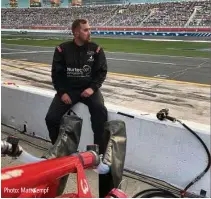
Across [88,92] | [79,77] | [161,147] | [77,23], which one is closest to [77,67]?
[79,77]

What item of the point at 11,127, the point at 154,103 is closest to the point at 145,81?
the point at 154,103

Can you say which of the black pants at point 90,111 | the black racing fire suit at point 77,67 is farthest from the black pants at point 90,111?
the black racing fire suit at point 77,67

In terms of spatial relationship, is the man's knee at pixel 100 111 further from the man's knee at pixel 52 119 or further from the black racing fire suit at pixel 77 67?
the man's knee at pixel 52 119

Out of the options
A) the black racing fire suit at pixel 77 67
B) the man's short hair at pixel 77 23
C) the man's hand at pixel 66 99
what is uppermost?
the man's short hair at pixel 77 23

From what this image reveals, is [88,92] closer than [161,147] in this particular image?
No

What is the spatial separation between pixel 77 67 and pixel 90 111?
524mm

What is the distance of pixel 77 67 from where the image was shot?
363cm

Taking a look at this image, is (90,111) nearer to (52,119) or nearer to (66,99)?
(66,99)

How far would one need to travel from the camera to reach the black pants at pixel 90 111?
3.66 m

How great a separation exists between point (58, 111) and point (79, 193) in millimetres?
1860

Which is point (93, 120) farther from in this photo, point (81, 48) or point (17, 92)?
point (17, 92)

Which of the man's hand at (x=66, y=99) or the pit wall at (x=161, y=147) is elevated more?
the man's hand at (x=66, y=99)

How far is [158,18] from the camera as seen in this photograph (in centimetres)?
3008

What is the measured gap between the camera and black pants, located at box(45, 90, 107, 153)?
12.0 ft
